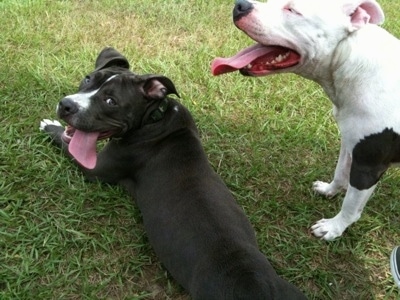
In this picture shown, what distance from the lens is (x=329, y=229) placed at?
4062mm

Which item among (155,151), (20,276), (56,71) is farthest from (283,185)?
(56,71)

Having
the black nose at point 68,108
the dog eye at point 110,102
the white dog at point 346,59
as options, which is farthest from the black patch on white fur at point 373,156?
the black nose at point 68,108

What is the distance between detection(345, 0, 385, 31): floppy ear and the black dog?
1.40 meters

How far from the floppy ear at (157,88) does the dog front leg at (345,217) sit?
5.06ft

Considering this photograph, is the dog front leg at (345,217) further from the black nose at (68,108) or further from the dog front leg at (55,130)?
the dog front leg at (55,130)

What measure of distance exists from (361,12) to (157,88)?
158cm

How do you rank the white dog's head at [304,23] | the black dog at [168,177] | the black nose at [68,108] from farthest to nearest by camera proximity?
the black nose at [68,108] → the white dog's head at [304,23] → the black dog at [168,177]

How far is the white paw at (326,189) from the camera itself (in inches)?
174

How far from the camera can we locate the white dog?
327 centimetres

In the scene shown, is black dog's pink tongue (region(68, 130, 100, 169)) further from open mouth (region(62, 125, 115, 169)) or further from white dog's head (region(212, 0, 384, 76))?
white dog's head (region(212, 0, 384, 76))

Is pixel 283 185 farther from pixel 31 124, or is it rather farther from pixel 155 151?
pixel 31 124

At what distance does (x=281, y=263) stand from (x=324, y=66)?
1553mm

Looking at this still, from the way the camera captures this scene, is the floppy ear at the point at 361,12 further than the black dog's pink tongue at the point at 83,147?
No

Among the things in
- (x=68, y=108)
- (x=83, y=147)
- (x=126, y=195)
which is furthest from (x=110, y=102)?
(x=126, y=195)
